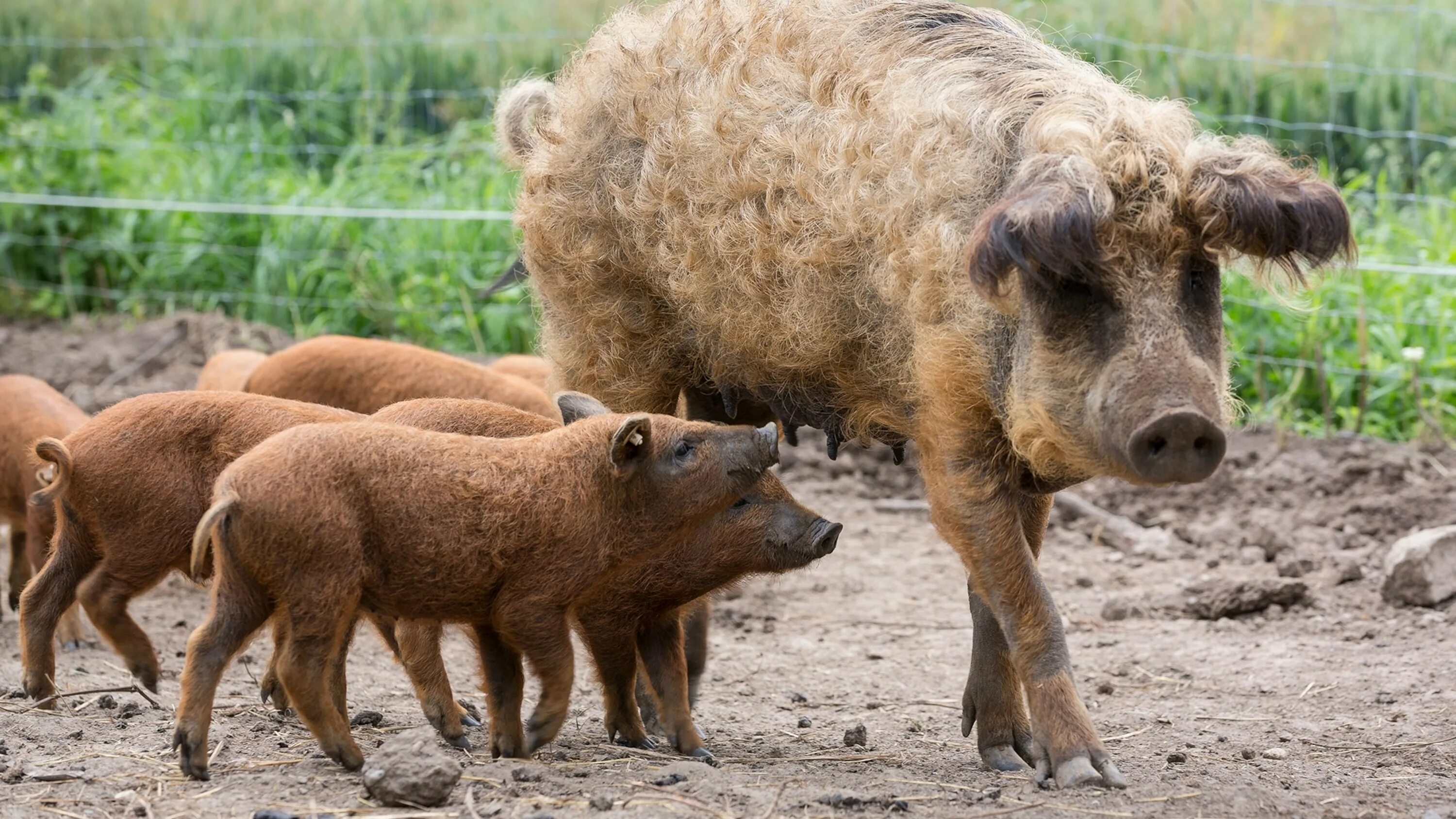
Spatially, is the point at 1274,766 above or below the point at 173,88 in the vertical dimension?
below

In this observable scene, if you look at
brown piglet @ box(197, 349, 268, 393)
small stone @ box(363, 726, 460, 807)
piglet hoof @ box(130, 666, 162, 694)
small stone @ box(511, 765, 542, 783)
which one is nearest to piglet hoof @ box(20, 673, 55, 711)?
piglet hoof @ box(130, 666, 162, 694)

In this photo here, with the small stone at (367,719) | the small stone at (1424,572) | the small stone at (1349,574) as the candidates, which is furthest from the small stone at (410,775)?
the small stone at (1349,574)

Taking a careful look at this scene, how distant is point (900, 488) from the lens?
9.01 meters

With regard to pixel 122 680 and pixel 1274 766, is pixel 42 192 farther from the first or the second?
pixel 1274 766

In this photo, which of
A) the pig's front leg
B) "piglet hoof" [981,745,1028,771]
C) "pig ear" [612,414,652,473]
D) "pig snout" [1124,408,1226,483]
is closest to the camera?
"pig snout" [1124,408,1226,483]

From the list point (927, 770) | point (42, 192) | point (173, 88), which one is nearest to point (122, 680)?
point (927, 770)

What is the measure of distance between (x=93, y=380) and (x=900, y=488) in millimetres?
4695

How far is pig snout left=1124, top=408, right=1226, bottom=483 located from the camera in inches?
153

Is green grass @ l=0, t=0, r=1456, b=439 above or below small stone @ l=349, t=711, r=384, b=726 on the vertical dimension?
above

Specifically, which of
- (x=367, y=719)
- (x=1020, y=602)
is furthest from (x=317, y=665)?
(x=1020, y=602)

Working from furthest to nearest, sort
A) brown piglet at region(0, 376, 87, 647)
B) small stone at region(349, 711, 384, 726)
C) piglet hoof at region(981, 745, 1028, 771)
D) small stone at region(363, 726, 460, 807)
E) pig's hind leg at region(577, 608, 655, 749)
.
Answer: brown piglet at region(0, 376, 87, 647) → small stone at region(349, 711, 384, 726) → pig's hind leg at region(577, 608, 655, 749) → piglet hoof at region(981, 745, 1028, 771) → small stone at region(363, 726, 460, 807)

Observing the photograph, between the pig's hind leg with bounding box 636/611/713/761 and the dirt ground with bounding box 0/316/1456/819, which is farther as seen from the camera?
the pig's hind leg with bounding box 636/611/713/761

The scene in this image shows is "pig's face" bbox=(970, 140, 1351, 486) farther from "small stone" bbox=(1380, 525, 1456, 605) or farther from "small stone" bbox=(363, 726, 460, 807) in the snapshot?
"small stone" bbox=(1380, 525, 1456, 605)

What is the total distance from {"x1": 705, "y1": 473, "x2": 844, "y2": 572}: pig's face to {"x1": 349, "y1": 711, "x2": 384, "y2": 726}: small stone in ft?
4.02
